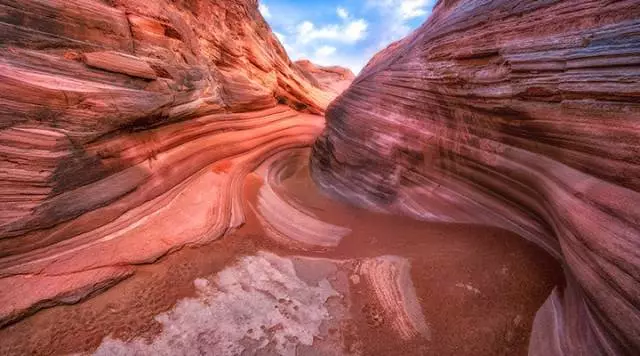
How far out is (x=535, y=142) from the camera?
3924 mm

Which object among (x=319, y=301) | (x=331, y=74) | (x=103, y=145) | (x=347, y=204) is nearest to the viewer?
(x=319, y=301)

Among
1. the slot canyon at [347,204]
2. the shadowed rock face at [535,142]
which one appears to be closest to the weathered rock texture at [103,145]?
the slot canyon at [347,204]

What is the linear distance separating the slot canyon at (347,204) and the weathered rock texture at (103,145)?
3cm

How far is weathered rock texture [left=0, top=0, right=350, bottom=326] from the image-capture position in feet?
11.9

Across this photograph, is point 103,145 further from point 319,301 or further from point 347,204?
point 347,204

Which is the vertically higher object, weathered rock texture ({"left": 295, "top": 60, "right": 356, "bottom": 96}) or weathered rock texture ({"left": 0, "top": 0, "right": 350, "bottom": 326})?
weathered rock texture ({"left": 295, "top": 60, "right": 356, "bottom": 96})

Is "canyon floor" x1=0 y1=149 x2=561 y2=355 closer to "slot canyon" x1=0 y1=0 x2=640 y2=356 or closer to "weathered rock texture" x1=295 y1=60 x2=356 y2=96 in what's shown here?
"slot canyon" x1=0 y1=0 x2=640 y2=356

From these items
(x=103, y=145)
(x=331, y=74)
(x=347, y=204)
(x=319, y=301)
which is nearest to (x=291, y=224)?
(x=347, y=204)

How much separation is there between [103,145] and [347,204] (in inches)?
167

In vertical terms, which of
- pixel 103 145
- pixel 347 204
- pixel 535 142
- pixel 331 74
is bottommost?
pixel 347 204

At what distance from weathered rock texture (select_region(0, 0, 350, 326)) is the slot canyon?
0.03 meters

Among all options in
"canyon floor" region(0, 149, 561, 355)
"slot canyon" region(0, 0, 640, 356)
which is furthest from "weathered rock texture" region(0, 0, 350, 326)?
"canyon floor" region(0, 149, 561, 355)

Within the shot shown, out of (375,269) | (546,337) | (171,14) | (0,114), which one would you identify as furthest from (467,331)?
(171,14)

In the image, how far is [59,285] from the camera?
138 inches
